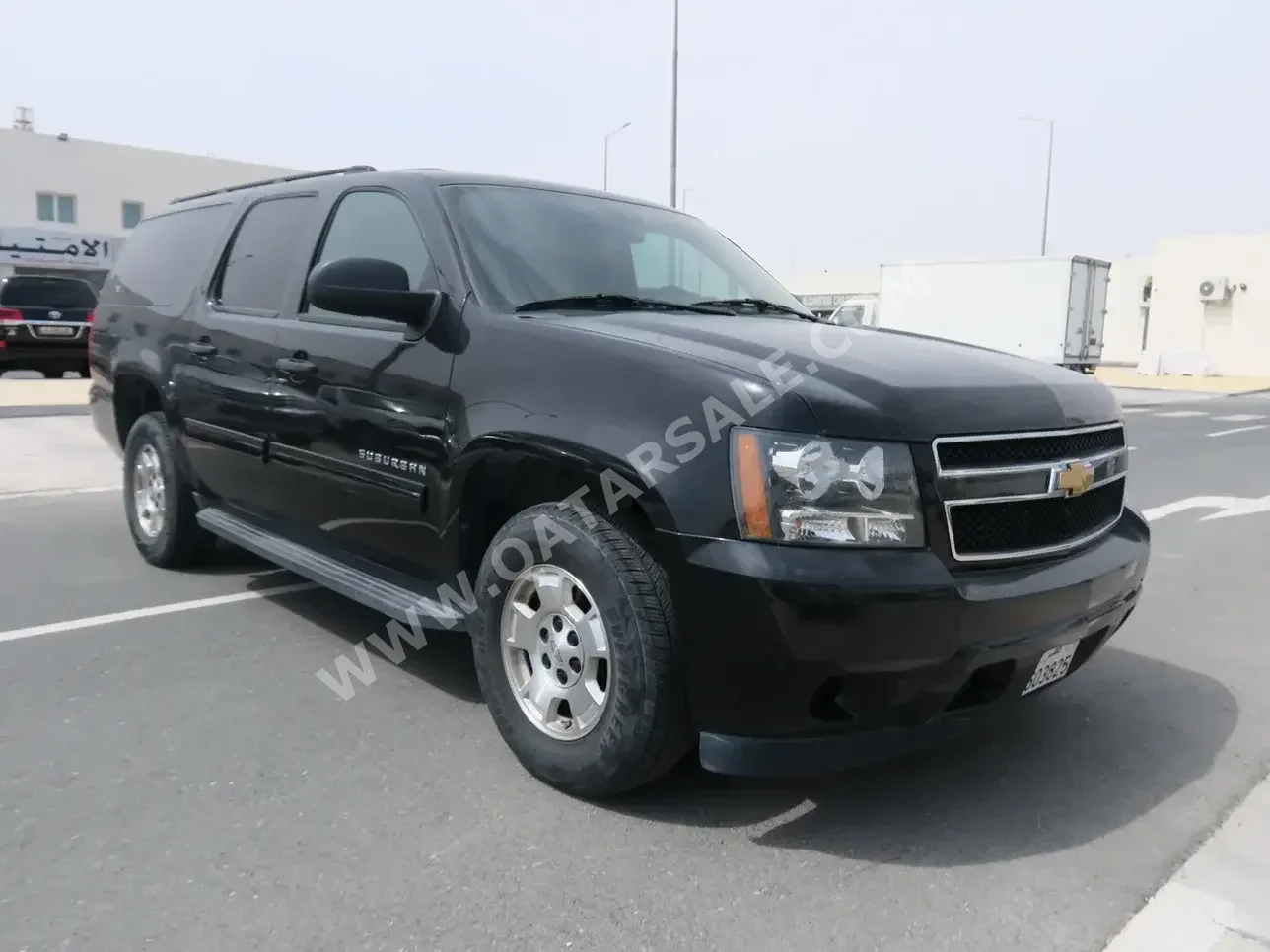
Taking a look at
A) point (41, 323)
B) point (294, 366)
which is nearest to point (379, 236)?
point (294, 366)

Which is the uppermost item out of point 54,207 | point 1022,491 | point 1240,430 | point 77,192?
point 77,192

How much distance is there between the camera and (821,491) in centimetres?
264

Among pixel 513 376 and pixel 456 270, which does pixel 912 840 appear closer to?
pixel 513 376

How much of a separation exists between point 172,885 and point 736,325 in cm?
230

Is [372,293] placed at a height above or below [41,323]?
above

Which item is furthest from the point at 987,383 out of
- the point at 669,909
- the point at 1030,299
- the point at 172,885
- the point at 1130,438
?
the point at 1030,299

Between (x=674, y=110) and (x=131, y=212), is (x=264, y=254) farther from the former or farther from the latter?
(x=131, y=212)

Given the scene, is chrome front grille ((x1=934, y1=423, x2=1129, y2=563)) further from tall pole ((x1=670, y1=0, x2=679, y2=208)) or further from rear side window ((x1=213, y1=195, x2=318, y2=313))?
tall pole ((x1=670, y1=0, x2=679, y2=208))

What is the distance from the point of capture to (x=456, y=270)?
3.58 m

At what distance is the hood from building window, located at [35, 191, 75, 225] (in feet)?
130

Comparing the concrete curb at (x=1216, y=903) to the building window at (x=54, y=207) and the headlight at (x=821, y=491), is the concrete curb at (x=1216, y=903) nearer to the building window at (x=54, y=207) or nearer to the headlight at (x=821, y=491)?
the headlight at (x=821, y=491)

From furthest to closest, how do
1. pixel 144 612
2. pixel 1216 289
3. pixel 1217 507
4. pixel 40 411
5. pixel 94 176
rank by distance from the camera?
pixel 1216 289 → pixel 94 176 → pixel 40 411 → pixel 1217 507 → pixel 144 612

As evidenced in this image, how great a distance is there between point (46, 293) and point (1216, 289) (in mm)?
43989

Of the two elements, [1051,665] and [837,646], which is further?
[1051,665]
